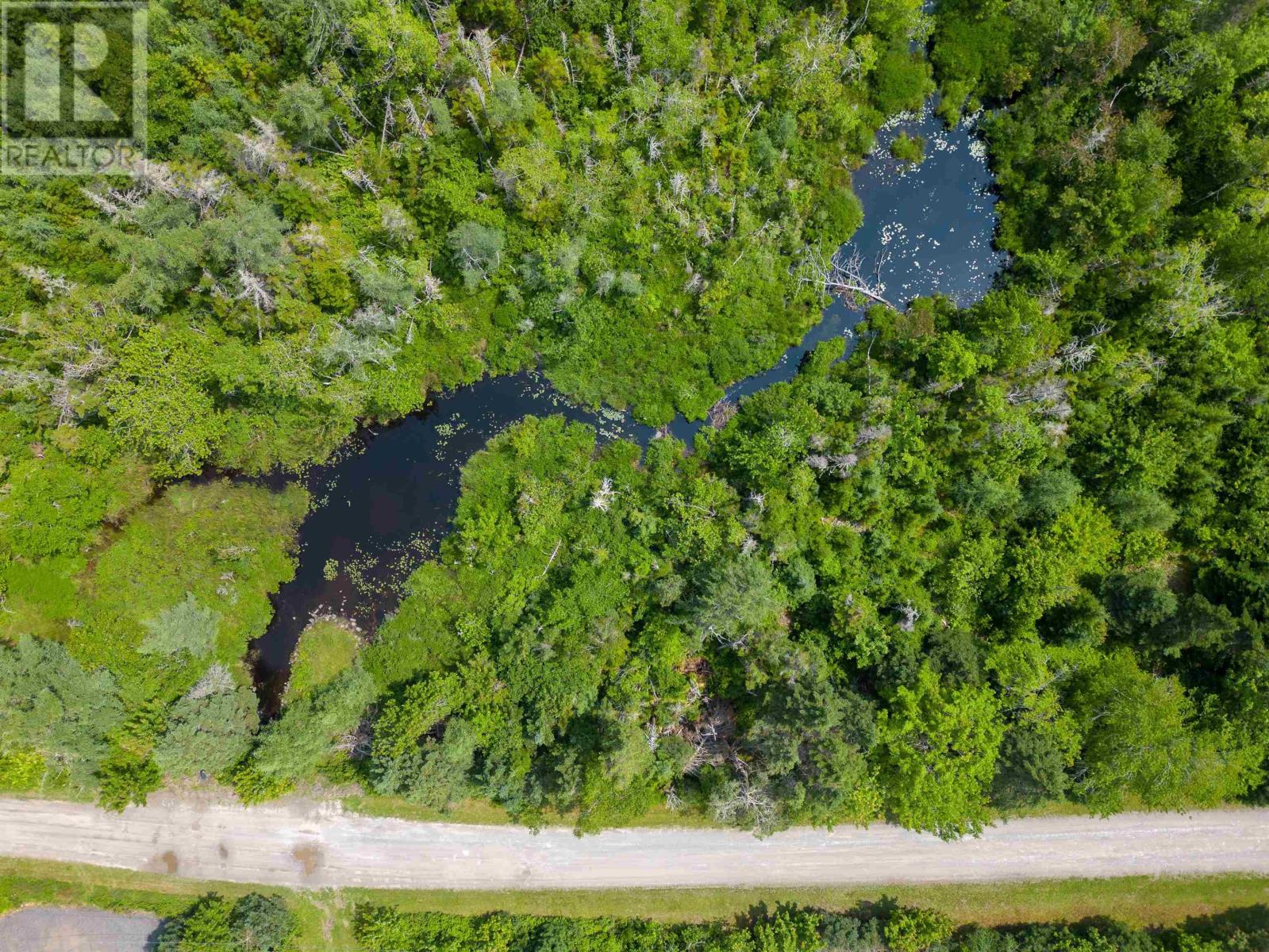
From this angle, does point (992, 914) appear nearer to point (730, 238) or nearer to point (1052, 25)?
point (730, 238)

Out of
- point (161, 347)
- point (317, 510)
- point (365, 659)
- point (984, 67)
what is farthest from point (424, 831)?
point (984, 67)

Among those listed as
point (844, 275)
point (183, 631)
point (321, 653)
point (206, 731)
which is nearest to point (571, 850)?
point (321, 653)

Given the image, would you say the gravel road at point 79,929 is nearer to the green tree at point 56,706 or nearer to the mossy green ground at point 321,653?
the green tree at point 56,706

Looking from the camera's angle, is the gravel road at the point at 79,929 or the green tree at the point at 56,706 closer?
the green tree at the point at 56,706

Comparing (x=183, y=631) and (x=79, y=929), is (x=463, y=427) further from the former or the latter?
(x=79, y=929)

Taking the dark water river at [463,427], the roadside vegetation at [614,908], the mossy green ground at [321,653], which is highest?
the dark water river at [463,427]

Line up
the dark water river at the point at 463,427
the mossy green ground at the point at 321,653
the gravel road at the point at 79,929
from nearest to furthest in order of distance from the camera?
the gravel road at the point at 79,929 → the mossy green ground at the point at 321,653 → the dark water river at the point at 463,427

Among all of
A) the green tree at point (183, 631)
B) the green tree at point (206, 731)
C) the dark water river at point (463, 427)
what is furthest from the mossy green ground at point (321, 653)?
the green tree at point (183, 631)
